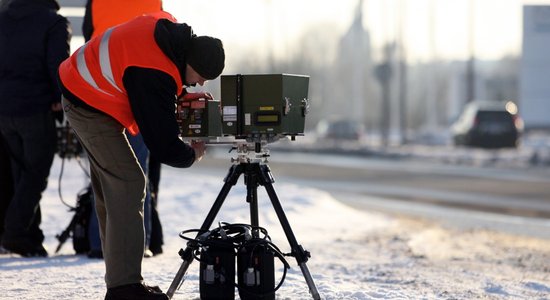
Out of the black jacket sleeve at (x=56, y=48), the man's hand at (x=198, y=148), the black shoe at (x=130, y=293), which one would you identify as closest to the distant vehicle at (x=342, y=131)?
the black jacket sleeve at (x=56, y=48)

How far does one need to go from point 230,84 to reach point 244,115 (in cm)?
18

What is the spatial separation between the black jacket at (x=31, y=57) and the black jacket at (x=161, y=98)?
2.82 metres

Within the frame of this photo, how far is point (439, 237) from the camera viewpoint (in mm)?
13000

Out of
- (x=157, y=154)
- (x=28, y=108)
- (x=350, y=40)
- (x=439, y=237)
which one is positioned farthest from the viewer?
(x=350, y=40)

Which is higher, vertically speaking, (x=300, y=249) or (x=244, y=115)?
(x=244, y=115)

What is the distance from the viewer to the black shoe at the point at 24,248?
29.1ft

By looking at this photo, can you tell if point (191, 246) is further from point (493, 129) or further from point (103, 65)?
point (493, 129)

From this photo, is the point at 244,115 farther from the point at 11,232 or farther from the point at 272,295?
the point at 11,232

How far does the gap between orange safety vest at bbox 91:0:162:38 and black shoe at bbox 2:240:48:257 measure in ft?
5.37

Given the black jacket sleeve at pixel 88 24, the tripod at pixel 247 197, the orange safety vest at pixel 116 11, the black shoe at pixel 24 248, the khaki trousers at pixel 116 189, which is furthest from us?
the black shoe at pixel 24 248

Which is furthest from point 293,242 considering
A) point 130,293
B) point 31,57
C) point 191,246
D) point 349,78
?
point 349,78

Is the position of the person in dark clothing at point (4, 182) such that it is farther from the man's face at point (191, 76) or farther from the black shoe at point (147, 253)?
the man's face at point (191, 76)

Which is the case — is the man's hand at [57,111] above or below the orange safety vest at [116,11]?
below

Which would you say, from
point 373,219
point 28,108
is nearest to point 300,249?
point 28,108
